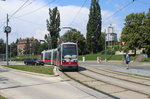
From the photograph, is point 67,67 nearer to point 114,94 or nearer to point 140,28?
point 114,94

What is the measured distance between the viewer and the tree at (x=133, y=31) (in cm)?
6494

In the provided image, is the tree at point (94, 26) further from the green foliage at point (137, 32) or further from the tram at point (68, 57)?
the tram at point (68, 57)

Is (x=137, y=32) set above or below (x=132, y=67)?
above

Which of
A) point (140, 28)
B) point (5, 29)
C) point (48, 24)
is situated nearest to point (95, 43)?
point (48, 24)

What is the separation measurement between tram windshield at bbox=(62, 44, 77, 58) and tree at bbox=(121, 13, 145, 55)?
38.9 meters

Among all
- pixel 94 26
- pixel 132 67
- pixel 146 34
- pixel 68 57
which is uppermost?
pixel 94 26

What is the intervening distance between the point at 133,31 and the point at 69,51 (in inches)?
1689

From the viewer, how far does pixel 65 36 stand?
363 ft

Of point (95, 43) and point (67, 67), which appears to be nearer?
point (67, 67)

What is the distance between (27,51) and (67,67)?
12981cm

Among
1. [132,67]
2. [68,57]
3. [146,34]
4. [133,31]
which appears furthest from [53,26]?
[68,57]

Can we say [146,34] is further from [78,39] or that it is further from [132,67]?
[78,39]

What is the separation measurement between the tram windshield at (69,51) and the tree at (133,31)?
128 feet

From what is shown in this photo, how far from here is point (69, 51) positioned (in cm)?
2738
